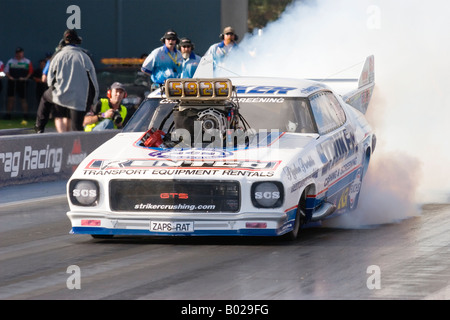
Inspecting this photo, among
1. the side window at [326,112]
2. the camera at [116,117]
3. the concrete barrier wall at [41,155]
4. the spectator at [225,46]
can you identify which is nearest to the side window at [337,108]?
the side window at [326,112]

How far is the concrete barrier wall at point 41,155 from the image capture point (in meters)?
14.3

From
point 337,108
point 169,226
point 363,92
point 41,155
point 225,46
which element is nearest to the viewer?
point 169,226

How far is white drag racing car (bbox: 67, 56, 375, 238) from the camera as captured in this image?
9227 millimetres

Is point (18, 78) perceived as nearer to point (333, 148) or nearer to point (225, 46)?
point (225, 46)

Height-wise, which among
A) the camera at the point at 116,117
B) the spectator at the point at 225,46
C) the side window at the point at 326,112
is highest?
the spectator at the point at 225,46

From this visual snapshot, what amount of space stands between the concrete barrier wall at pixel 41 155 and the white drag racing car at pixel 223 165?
3.92 metres

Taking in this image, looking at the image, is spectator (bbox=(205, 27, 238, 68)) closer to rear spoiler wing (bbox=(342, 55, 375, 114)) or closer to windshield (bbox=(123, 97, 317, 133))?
rear spoiler wing (bbox=(342, 55, 375, 114))

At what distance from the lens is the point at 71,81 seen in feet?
55.9

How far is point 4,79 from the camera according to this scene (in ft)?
95.9

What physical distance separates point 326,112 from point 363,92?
242 centimetres

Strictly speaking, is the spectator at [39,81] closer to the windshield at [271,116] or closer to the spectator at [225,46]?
the spectator at [225,46]

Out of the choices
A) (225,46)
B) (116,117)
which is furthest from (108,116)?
(225,46)
